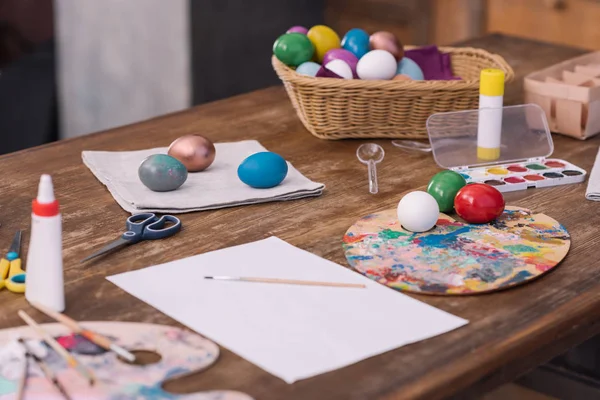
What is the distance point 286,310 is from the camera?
3.45ft

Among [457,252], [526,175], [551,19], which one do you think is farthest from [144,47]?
[457,252]

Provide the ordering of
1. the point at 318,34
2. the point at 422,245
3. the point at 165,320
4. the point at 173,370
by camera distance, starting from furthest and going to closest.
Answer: the point at 318,34 → the point at 422,245 → the point at 165,320 → the point at 173,370

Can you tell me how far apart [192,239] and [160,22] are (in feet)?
6.73

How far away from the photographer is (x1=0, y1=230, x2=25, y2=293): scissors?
1091 millimetres

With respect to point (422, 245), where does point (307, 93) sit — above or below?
above

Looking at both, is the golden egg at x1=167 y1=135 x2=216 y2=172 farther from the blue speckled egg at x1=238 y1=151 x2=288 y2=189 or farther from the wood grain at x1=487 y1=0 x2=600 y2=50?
the wood grain at x1=487 y1=0 x2=600 y2=50

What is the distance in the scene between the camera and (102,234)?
1271mm

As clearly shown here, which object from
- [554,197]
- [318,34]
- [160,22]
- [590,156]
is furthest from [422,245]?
[160,22]

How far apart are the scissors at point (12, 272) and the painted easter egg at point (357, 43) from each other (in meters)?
0.81

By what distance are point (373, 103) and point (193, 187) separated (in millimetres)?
383

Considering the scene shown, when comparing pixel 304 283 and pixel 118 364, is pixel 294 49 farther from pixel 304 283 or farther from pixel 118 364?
pixel 118 364

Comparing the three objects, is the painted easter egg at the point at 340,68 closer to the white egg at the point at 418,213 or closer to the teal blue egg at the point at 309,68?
the teal blue egg at the point at 309,68

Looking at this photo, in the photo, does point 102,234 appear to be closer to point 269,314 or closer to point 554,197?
point 269,314

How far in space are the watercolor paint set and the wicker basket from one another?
76 millimetres
